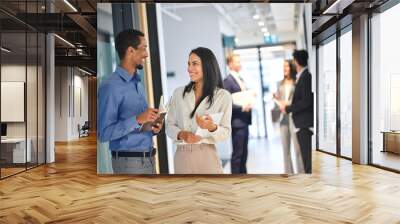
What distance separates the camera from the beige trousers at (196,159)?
639cm

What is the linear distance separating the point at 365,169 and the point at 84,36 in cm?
780

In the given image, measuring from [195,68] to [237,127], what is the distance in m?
A: 1.15

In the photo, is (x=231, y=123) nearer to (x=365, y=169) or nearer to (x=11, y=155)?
(x=365, y=169)

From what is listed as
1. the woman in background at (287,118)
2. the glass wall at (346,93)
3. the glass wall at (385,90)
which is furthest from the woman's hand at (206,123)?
the glass wall at (346,93)

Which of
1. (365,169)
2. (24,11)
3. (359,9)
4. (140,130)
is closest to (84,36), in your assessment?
(24,11)

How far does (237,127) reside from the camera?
6414 millimetres

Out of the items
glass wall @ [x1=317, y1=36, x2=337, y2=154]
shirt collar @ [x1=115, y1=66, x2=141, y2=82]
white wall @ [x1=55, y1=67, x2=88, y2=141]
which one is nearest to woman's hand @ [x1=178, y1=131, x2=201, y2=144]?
shirt collar @ [x1=115, y1=66, x2=141, y2=82]

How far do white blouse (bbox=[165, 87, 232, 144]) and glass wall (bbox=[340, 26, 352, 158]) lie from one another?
414 cm

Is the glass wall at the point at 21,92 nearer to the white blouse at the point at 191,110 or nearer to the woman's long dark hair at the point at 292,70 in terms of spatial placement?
the white blouse at the point at 191,110

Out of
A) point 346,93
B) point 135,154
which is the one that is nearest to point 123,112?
point 135,154

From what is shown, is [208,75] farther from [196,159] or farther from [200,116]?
[196,159]

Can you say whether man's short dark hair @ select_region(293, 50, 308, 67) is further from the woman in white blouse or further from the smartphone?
the smartphone

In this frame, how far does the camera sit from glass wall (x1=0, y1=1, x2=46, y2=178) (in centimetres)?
671

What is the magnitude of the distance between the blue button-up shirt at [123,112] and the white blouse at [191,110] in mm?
396
